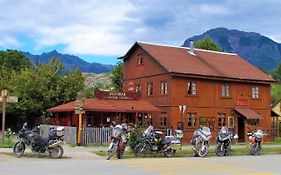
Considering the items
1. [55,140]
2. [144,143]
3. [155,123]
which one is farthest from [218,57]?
[55,140]

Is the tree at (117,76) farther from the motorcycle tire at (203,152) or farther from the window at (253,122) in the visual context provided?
the motorcycle tire at (203,152)

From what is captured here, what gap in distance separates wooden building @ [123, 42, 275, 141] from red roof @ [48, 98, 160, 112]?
195cm

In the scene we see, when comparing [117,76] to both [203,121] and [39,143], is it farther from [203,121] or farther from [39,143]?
[39,143]

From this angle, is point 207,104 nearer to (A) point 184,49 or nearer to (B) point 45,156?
(A) point 184,49

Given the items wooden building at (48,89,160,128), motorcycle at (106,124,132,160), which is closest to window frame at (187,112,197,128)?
wooden building at (48,89,160,128)

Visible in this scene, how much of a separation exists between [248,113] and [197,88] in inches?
221

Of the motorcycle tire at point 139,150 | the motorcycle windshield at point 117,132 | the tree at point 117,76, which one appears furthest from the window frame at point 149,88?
the tree at point 117,76

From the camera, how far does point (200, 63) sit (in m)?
41.8

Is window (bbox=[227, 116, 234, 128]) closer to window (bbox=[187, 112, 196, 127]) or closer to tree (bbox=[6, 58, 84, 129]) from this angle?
window (bbox=[187, 112, 196, 127])

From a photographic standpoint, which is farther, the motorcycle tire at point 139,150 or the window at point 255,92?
the window at point 255,92

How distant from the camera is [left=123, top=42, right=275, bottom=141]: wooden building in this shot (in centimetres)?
3862

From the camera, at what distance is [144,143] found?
73.8 ft

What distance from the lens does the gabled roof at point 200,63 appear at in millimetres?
39250

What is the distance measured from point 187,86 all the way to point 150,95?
368 cm
